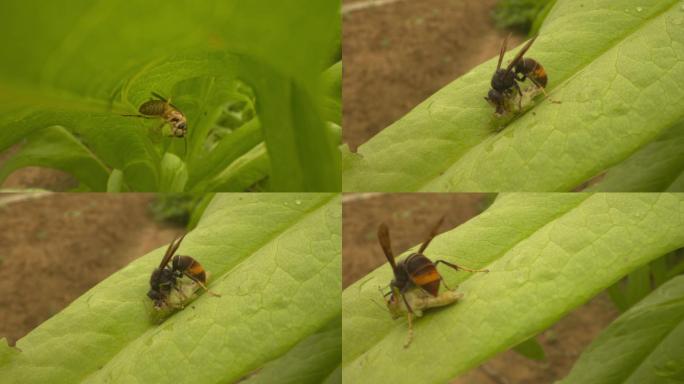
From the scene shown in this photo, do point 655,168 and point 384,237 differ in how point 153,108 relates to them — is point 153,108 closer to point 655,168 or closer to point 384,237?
point 384,237

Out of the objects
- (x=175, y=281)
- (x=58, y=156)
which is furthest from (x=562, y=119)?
(x=58, y=156)

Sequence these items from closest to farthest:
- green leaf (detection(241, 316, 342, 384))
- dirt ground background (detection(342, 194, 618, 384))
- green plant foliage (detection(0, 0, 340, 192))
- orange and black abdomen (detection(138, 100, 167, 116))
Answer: green plant foliage (detection(0, 0, 340, 192)) → orange and black abdomen (detection(138, 100, 167, 116)) → green leaf (detection(241, 316, 342, 384)) → dirt ground background (detection(342, 194, 618, 384))

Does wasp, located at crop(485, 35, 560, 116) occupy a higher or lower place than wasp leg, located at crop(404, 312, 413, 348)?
higher

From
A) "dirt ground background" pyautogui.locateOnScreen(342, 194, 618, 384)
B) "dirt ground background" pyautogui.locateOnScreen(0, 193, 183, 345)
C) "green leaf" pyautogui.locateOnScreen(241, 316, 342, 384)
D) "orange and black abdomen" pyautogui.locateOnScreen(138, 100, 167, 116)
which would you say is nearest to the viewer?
"orange and black abdomen" pyautogui.locateOnScreen(138, 100, 167, 116)

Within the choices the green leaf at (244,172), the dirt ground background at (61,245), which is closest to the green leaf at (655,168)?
the green leaf at (244,172)

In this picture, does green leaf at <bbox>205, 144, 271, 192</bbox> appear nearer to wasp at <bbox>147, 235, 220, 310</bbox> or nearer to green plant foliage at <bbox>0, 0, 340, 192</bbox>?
green plant foliage at <bbox>0, 0, 340, 192</bbox>

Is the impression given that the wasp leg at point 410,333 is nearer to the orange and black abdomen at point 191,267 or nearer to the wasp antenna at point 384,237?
the wasp antenna at point 384,237

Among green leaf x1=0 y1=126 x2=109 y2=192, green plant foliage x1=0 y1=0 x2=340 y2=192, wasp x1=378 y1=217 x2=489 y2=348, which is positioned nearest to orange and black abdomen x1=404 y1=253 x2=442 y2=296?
wasp x1=378 y1=217 x2=489 y2=348
